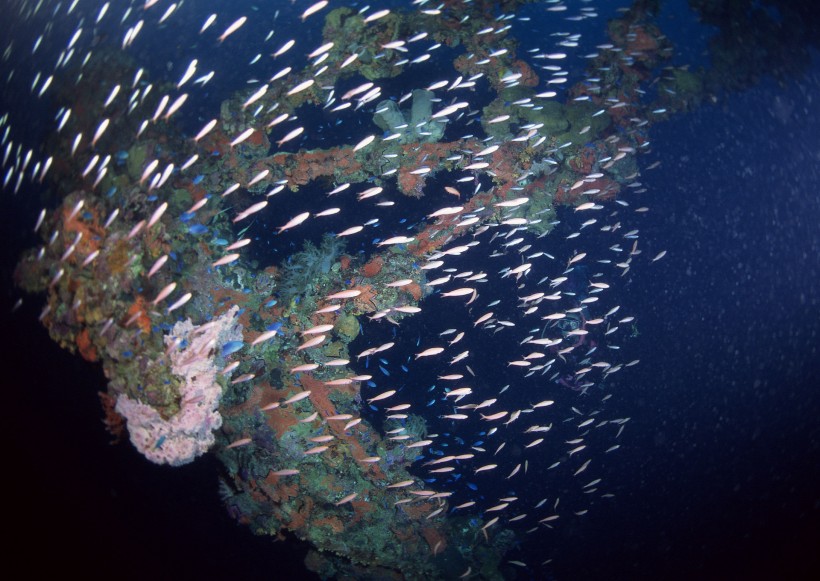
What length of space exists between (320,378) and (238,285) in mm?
2318

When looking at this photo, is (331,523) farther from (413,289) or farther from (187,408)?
(413,289)

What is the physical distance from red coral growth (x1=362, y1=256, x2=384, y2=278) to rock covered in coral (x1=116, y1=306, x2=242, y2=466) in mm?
2690

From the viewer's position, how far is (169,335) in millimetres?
6133

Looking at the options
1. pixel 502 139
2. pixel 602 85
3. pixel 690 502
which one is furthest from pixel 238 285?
pixel 690 502

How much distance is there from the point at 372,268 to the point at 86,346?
5117mm

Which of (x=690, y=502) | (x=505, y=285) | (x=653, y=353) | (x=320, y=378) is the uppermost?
(x=320, y=378)

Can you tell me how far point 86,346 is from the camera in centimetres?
629

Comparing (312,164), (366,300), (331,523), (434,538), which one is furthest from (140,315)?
(434,538)

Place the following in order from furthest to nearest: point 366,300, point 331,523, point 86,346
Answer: point 366,300 < point 331,523 < point 86,346

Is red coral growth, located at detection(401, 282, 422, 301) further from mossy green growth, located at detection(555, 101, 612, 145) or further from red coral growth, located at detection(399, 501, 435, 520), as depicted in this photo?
mossy green growth, located at detection(555, 101, 612, 145)

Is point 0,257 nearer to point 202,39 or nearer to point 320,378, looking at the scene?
point 202,39

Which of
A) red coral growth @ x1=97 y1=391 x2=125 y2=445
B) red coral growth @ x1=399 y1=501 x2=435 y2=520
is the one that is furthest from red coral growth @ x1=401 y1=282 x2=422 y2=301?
red coral growth @ x1=97 y1=391 x2=125 y2=445

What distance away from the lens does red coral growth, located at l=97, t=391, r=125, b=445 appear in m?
6.37

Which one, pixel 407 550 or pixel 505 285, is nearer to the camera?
pixel 407 550
